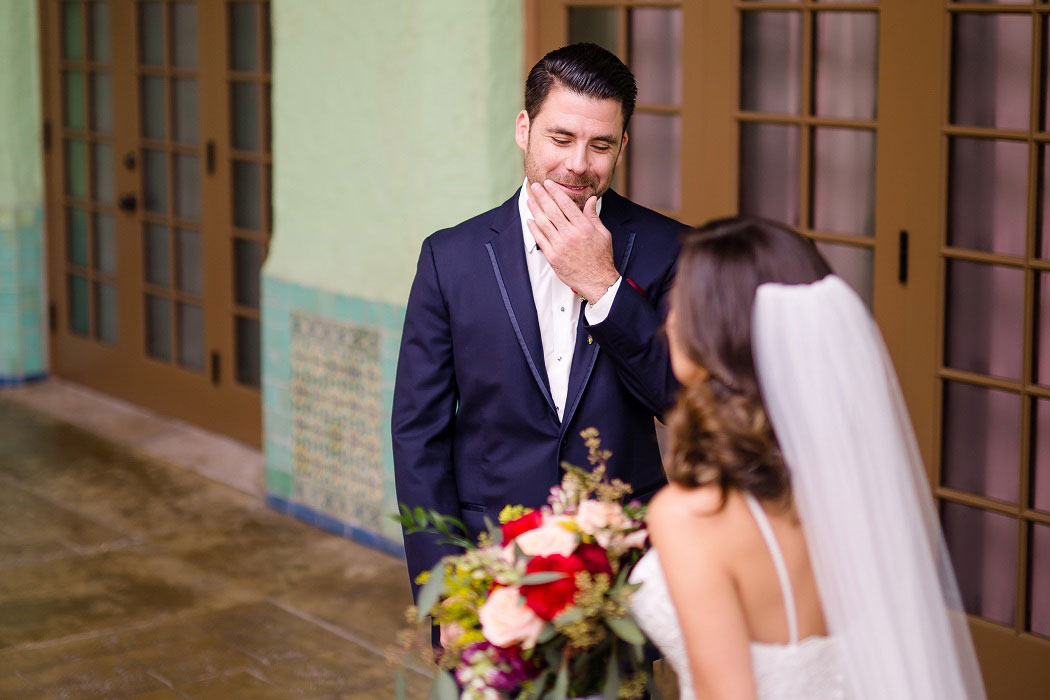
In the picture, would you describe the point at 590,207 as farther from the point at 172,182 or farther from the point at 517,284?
the point at 172,182

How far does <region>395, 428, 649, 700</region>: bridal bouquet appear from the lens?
6.97 ft

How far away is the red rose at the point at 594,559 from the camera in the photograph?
218cm

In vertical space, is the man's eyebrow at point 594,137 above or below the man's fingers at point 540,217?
above

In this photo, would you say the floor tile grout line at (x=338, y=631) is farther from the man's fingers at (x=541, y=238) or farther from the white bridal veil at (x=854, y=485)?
the white bridal veil at (x=854, y=485)

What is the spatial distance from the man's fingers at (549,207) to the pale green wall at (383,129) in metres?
2.50

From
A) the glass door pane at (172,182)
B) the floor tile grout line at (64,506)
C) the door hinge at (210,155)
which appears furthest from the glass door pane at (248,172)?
the floor tile grout line at (64,506)

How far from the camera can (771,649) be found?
6.73 feet

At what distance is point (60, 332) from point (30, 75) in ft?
4.57

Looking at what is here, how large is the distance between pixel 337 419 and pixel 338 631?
1.22m

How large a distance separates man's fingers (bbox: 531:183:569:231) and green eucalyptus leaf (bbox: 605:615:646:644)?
0.83m

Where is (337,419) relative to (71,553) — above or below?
above

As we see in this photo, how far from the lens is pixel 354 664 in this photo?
4723 millimetres

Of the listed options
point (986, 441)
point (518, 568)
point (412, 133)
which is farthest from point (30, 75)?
point (518, 568)

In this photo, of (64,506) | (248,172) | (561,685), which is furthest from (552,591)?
(248,172)
